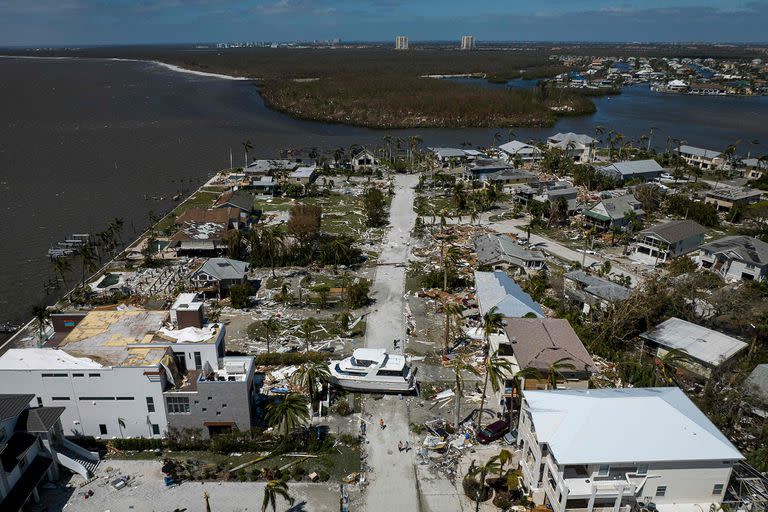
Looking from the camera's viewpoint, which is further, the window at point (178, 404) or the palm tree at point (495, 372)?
the window at point (178, 404)

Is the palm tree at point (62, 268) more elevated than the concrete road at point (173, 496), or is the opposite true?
the palm tree at point (62, 268)

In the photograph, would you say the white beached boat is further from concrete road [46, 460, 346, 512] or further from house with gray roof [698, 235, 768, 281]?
house with gray roof [698, 235, 768, 281]

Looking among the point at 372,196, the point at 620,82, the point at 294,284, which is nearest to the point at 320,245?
the point at 294,284

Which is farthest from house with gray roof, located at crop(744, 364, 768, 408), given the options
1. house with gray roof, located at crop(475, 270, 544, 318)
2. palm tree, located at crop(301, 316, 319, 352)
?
palm tree, located at crop(301, 316, 319, 352)

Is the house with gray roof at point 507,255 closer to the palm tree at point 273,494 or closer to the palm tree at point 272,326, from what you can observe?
the palm tree at point 272,326

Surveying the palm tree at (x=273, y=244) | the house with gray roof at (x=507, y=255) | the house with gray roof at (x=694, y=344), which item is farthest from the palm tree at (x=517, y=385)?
the palm tree at (x=273, y=244)

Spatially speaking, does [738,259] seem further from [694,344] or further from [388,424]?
[388,424]
